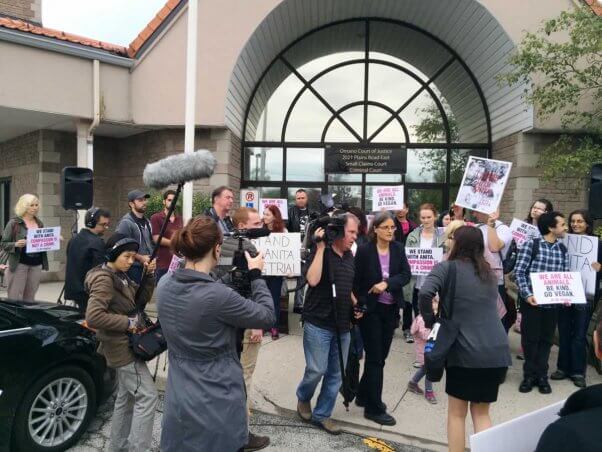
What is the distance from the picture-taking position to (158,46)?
926cm

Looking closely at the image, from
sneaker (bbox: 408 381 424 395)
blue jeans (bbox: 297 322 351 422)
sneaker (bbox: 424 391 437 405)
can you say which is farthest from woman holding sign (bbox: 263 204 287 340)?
sneaker (bbox: 424 391 437 405)

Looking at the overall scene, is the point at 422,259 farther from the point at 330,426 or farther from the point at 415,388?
the point at 330,426

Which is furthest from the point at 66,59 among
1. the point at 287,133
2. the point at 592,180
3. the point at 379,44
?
the point at 592,180

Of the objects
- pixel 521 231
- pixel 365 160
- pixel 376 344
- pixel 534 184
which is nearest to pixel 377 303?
pixel 376 344

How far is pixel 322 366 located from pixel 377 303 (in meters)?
0.71

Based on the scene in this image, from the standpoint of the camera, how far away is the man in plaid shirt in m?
4.67

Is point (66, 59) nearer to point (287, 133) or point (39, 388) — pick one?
point (287, 133)

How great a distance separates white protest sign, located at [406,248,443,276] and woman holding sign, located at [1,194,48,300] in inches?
200

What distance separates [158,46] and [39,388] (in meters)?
7.68

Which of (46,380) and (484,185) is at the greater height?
(484,185)

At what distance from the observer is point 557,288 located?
4.61 m

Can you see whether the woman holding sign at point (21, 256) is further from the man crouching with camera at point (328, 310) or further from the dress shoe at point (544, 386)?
the dress shoe at point (544, 386)

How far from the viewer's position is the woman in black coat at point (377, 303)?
3.92 metres

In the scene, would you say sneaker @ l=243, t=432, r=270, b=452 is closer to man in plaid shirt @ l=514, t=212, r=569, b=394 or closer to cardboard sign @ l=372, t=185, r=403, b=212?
man in plaid shirt @ l=514, t=212, r=569, b=394
